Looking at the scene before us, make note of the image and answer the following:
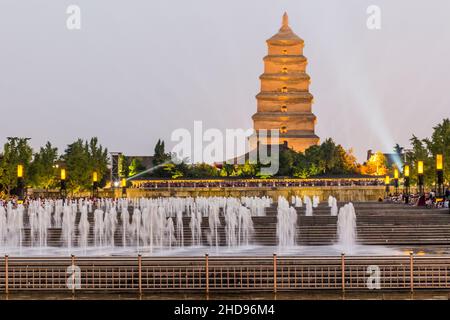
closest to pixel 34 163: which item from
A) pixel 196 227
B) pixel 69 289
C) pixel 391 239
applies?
pixel 196 227

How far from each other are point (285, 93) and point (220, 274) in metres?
83.8

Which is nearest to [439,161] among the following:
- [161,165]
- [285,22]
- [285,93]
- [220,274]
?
[220,274]

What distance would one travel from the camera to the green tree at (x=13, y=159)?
66.8 meters

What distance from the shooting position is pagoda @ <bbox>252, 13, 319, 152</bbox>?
99.4m

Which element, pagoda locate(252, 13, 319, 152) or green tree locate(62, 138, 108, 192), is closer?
green tree locate(62, 138, 108, 192)

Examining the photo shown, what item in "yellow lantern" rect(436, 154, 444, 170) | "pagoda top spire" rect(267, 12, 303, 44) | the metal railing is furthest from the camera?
"pagoda top spire" rect(267, 12, 303, 44)

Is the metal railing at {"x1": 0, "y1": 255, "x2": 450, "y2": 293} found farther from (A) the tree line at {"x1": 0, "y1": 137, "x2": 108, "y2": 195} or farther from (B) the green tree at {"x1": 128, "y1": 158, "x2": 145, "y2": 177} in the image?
(B) the green tree at {"x1": 128, "y1": 158, "x2": 145, "y2": 177}

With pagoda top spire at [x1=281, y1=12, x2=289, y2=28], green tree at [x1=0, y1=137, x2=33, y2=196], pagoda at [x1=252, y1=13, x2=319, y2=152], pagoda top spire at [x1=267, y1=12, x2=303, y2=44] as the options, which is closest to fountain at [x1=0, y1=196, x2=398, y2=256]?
green tree at [x1=0, y1=137, x2=33, y2=196]

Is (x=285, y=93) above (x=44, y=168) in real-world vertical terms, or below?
above

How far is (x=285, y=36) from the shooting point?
334 feet

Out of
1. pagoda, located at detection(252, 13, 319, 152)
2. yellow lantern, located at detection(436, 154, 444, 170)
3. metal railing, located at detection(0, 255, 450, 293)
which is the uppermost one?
pagoda, located at detection(252, 13, 319, 152)

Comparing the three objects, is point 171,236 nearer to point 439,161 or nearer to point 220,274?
point 439,161

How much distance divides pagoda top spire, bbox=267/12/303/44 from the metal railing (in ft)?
279

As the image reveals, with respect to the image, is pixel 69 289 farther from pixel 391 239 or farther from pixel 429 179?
pixel 429 179
